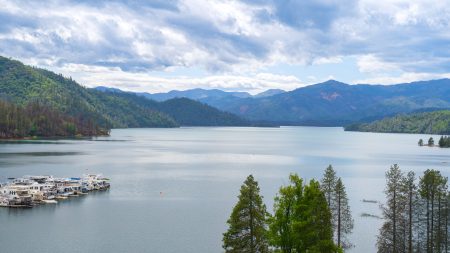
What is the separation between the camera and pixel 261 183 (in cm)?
13000

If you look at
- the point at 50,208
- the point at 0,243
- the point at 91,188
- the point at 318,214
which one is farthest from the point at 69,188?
the point at 318,214

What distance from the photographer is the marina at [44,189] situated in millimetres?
99875

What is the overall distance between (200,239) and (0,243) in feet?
87.4

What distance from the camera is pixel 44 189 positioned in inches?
4338

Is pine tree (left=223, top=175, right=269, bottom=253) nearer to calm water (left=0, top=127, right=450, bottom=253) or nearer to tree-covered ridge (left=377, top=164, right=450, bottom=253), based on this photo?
tree-covered ridge (left=377, top=164, right=450, bottom=253)

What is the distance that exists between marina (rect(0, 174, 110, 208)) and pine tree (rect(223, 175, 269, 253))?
219ft

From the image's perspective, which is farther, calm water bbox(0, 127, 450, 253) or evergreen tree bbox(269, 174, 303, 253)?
calm water bbox(0, 127, 450, 253)

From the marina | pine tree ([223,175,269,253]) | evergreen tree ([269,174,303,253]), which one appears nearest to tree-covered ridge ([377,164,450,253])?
pine tree ([223,175,269,253])

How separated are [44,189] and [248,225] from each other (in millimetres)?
77123

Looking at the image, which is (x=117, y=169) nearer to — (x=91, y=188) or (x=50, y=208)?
(x=91, y=188)

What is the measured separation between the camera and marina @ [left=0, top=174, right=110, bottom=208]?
328ft

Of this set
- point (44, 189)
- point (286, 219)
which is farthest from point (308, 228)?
point (44, 189)

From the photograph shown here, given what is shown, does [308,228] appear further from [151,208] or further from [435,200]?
[151,208]

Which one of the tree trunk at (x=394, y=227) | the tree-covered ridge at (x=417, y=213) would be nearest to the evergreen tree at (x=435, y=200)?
the tree-covered ridge at (x=417, y=213)
